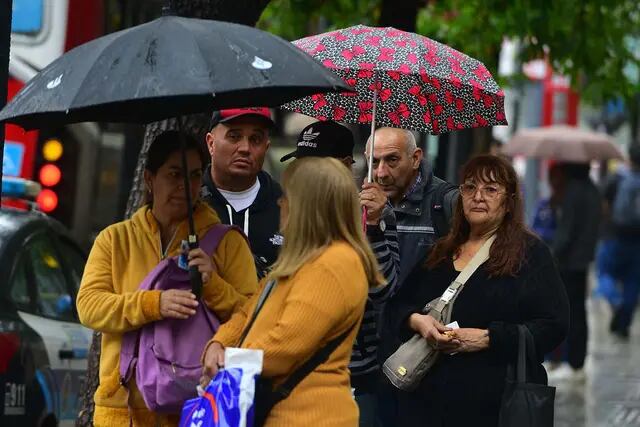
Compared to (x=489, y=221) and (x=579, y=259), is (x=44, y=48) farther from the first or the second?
(x=489, y=221)

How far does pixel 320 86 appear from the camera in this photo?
4.82m

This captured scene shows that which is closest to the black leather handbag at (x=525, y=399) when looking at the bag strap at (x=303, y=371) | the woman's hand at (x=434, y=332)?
the woman's hand at (x=434, y=332)

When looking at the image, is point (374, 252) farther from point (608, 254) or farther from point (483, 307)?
point (608, 254)

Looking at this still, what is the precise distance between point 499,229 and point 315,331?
1784 mm

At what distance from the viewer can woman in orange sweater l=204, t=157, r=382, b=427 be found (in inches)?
179

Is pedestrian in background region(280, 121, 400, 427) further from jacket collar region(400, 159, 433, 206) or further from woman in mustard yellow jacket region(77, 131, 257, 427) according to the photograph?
woman in mustard yellow jacket region(77, 131, 257, 427)

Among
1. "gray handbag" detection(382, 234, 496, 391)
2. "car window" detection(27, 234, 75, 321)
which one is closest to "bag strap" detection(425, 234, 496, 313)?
"gray handbag" detection(382, 234, 496, 391)

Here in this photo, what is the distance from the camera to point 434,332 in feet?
19.5

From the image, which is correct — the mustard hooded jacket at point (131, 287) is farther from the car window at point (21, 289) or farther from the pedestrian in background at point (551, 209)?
the pedestrian in background at point (551, 209)

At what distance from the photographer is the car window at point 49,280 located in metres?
7.94

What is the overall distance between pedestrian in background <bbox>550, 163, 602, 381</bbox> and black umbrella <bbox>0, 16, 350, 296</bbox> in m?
8.85

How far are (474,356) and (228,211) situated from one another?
1.10 meters

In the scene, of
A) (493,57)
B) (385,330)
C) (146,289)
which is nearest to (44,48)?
(493,57)

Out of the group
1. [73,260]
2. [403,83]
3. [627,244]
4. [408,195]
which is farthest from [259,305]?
[627,244]
